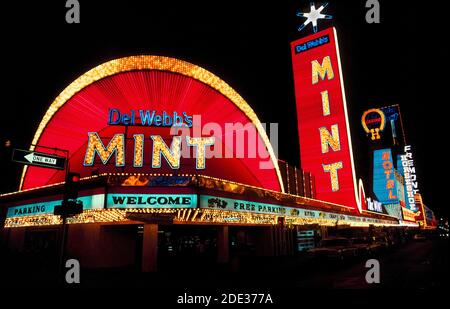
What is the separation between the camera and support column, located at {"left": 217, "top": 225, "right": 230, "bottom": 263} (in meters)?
22.2

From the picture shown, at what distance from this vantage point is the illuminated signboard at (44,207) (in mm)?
14784

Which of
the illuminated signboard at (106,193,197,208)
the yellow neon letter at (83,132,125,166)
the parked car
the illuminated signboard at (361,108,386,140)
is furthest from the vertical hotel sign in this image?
the illuminated signboard at (361,108,386,140)

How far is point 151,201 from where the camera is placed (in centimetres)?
1506

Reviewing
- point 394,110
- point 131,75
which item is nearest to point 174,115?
point 131,75

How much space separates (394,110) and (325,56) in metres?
72.8

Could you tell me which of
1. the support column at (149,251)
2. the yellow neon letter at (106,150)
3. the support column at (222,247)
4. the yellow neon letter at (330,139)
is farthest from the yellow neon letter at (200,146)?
the yellow neon letter at (330,139)

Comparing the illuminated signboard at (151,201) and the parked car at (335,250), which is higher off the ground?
the illuminated signboard at (151,201)

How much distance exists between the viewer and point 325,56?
130 ft

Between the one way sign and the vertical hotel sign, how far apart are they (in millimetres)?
29042

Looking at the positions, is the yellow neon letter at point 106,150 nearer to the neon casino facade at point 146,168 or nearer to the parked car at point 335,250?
the neon casino facade at point 146,168

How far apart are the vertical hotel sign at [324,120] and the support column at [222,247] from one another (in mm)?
17434

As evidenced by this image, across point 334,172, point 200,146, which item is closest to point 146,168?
point 200,146

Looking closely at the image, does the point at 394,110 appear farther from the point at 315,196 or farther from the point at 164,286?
the point at 164,286

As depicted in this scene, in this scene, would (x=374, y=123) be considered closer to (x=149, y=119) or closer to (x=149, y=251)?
(x=149, y=119)
